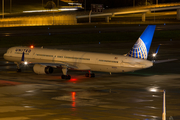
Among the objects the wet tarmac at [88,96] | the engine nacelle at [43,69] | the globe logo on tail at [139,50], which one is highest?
the globe logo on tail at [139,50]

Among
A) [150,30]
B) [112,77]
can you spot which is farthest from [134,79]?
[150,30]

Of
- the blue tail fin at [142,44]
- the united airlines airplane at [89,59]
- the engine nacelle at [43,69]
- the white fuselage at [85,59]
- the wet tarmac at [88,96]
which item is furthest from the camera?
the engine nacelle at [43,69]

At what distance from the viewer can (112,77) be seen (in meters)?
52.2

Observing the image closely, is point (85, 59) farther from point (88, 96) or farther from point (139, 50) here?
point (88, 96)

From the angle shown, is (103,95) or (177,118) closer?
(177,118)

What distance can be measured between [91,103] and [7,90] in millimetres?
11808

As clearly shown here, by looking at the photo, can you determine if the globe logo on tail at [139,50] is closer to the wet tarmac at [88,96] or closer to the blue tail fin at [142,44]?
the blue tail fin at [142,44]

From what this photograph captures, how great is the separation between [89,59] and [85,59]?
2.25 ft

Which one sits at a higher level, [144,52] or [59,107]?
[144,52]

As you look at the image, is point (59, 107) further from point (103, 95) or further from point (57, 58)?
point (57, 58)

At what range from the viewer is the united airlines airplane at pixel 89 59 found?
46344mm

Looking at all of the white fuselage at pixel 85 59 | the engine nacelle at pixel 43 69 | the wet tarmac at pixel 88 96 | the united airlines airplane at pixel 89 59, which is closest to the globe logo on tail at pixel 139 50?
the united airlines airplane at pixel 89 59

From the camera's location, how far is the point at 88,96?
127 ft

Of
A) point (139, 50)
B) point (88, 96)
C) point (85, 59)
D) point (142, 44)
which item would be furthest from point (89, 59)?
point (88, 96)
